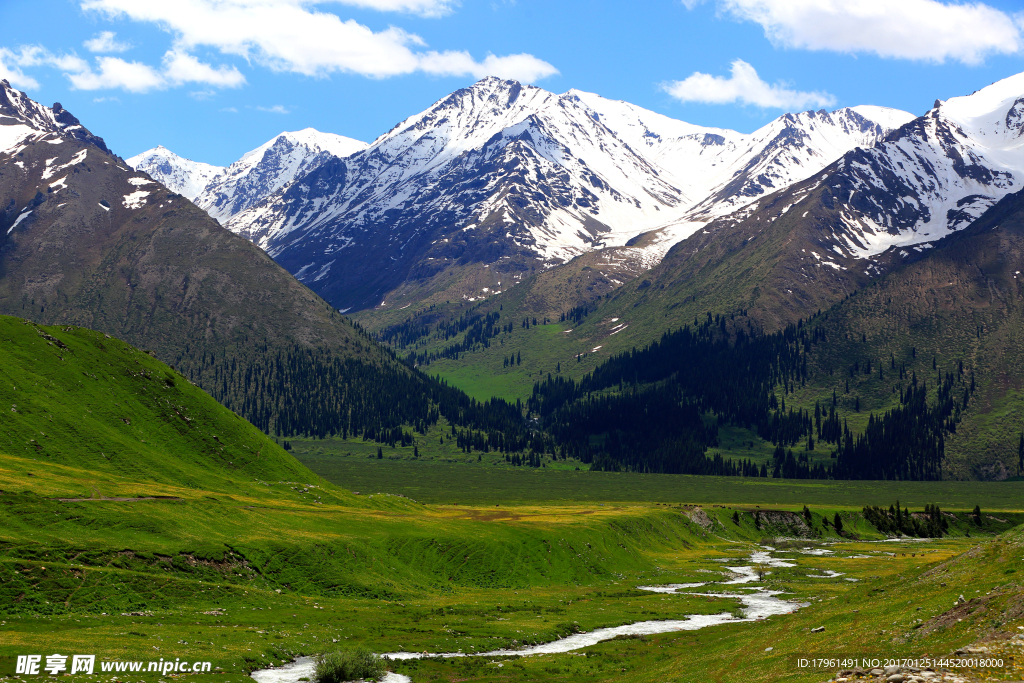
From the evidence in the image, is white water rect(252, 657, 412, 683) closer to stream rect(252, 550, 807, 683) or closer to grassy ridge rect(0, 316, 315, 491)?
stream rect(252, 550, 807, 683)

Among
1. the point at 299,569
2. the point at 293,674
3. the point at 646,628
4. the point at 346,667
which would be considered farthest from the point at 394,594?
the point at 346,667

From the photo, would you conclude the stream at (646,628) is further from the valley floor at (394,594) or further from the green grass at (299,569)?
the green grass at (299,569)

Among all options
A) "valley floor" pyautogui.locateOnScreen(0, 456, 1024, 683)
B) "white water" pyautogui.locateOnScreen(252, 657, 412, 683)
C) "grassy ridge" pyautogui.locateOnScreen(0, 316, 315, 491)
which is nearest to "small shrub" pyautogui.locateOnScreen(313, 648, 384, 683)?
"white water" pyautogui.locateOnScreen(252, 657, 412, 683)

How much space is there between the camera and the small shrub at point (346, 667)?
56062 millimetres

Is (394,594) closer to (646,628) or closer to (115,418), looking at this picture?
(646,628)

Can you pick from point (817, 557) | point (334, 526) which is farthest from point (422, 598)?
point (817, 557)

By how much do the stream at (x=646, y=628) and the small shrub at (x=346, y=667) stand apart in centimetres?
84

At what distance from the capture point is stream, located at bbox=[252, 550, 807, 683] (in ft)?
191

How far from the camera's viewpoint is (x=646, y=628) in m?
86.2

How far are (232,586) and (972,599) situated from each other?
64.7m

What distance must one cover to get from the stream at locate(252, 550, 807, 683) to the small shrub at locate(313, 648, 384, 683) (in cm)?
84

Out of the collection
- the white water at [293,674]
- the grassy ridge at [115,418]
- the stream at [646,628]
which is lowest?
the stream at [646,628]

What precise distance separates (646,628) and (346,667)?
132ft

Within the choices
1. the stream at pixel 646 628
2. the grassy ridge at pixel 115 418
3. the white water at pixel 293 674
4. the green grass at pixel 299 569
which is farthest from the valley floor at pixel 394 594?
the grassy ridge at pixel 115 418
